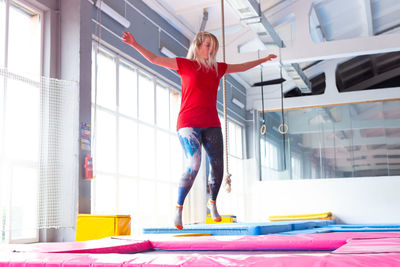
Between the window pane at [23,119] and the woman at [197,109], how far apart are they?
2265mm

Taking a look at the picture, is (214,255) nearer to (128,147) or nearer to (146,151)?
(128,147)

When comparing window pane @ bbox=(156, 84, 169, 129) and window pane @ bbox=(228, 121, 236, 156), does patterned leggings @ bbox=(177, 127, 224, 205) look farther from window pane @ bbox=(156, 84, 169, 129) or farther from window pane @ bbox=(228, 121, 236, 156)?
window pane @ bbox=(228, 121, 236, 156)

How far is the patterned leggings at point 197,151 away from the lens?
2.51 meters

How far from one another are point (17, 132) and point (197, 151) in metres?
2.53

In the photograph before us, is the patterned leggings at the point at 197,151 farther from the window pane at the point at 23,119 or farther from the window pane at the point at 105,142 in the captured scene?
the window pane at the point at 105,142

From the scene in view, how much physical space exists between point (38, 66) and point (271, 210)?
522 centimetres

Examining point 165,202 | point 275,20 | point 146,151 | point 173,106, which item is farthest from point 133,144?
point 275,20

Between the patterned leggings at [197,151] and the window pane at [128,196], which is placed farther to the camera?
the window pane at [128,196]

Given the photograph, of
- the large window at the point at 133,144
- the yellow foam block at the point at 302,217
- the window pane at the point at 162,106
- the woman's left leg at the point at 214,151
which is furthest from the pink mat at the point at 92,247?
the yellow foam block at the point at 302,217

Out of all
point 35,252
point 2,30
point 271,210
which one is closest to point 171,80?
point 271,210

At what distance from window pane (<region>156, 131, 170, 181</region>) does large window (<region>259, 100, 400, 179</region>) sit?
7.32ft

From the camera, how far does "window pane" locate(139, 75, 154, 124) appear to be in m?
7.05

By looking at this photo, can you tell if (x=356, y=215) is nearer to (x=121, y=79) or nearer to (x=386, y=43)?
(x=386, y=43)

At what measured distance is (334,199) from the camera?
8539 millimetres
